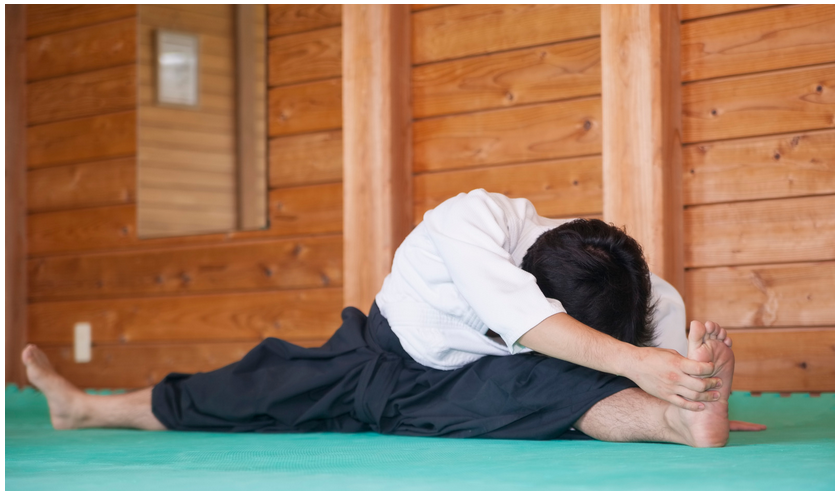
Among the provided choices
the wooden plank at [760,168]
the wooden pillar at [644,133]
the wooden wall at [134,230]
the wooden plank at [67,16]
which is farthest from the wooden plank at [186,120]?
the wooden plank at [760,168]

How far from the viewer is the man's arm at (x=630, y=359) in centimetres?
128

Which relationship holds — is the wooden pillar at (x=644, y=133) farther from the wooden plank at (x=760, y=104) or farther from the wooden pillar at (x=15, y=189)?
the wooden pillar at (x=15, y=189)

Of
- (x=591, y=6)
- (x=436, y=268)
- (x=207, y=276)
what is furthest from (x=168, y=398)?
(x=591, y=6)

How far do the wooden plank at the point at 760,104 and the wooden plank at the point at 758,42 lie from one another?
0.03 meters

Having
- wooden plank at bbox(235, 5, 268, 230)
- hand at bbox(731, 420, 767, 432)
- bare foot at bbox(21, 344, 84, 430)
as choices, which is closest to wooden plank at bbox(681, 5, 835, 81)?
hand at bbox(731, 420, 767, 432)

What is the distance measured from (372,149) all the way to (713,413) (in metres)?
1.64

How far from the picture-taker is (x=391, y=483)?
1.09 meters

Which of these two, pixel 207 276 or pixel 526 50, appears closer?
pixel 526 50

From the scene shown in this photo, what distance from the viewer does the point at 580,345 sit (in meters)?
1.40

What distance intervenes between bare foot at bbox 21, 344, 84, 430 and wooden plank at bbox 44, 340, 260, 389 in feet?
3.49

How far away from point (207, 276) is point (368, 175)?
2.89 ft

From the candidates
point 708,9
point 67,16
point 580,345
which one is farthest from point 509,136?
point 67,16

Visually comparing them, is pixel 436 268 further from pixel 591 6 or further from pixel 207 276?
pixel 207 276

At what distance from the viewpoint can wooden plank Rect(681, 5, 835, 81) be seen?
91.4 inches
